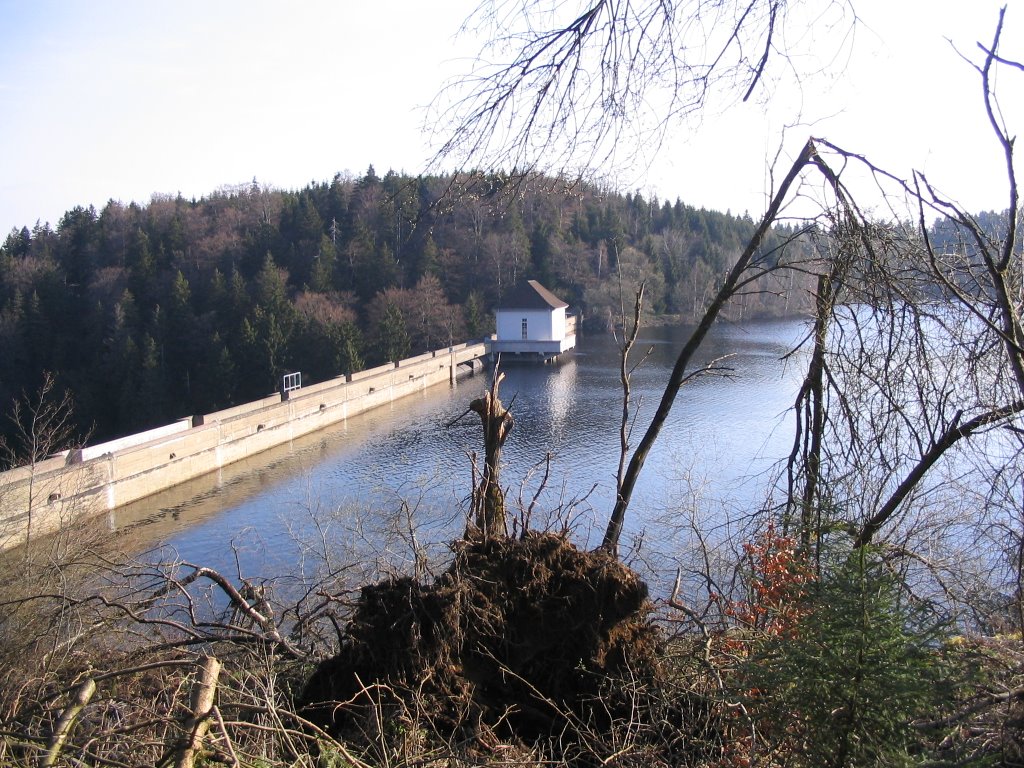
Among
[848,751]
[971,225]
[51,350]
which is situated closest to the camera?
[848,751]

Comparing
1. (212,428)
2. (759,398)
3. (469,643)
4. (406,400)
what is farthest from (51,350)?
(469,643)

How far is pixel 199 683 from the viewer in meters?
2.44

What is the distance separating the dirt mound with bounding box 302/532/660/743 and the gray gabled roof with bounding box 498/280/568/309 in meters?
42.9

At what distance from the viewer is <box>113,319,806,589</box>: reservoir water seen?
13.6m

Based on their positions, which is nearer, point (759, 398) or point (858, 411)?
point (858, 411)

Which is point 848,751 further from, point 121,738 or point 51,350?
point 51,350

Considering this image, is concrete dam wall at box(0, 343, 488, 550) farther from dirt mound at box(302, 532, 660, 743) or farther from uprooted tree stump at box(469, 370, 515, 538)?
dirt mound at box(302, 532, 660, 743)

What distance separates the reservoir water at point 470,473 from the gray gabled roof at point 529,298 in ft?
35.8

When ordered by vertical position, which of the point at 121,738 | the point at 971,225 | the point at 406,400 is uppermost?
the point at 971,225

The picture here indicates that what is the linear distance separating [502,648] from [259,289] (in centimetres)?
4831

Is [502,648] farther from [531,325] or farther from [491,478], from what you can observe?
[531,325]

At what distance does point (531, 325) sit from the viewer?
1850 inches

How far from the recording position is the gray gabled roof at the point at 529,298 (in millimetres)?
47097

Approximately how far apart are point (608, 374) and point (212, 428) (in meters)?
17.2
